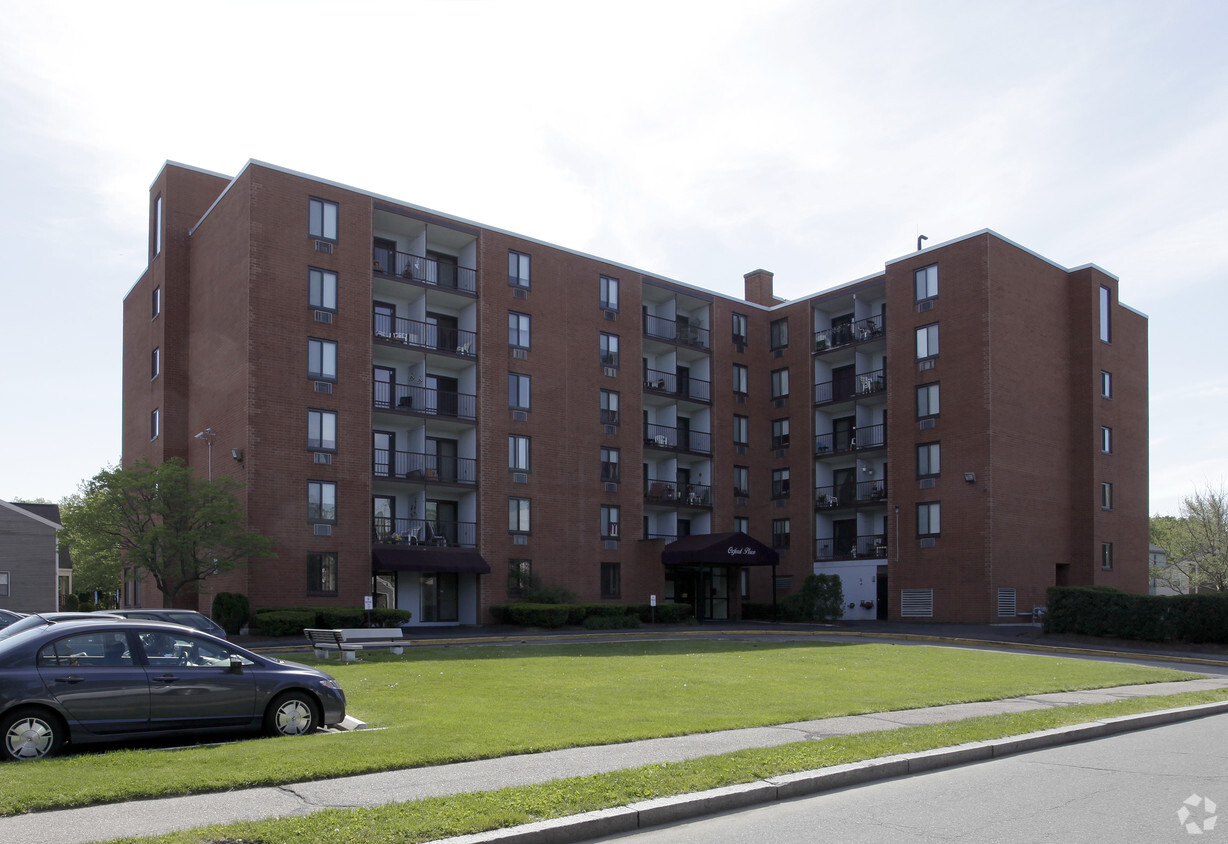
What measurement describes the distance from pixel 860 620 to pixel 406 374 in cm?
2255

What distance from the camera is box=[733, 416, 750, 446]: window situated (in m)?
50.4

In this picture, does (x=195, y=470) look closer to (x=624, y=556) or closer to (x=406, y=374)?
(x=406, y=374)

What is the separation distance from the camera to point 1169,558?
213ft

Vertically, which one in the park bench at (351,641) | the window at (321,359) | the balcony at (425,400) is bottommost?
the park bench at (351,641)

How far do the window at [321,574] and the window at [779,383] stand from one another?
2584 centimetres

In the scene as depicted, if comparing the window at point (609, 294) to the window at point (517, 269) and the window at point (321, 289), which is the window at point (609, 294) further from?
the window at point (321, 289)

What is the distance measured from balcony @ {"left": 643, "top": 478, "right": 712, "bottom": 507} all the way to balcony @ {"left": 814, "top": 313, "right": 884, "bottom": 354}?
368 inches

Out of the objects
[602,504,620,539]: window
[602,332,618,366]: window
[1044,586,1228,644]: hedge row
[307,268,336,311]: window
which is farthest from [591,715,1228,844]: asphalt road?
[602,332,618,366]: window

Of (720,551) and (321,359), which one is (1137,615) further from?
(321,359)

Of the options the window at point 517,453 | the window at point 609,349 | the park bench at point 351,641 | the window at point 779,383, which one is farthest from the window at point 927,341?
the park bench at point 351,641

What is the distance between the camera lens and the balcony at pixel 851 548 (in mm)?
45656

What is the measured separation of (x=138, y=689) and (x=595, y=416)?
3355cm

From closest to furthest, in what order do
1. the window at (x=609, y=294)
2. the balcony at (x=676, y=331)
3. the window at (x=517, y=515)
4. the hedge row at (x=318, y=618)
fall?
the hedge row at (x=318, y=618)
the window at (x=517, y=515)
the window at (x=609, y=294)
the balcony at (x=676, y=331)

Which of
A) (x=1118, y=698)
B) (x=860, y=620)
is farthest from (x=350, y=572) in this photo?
(x=1118, y=698)
